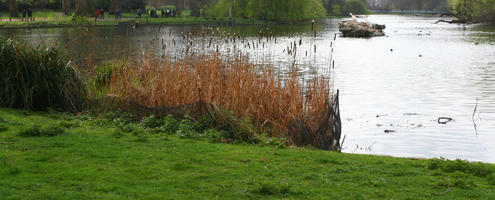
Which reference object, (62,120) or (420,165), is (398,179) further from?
(62,120)

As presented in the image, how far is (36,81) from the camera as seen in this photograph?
10.1 m

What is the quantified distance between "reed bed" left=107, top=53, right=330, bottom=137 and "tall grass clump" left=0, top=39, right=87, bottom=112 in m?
0.86

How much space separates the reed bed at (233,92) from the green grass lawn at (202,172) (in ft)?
5.97

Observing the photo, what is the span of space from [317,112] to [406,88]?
35.1 ft

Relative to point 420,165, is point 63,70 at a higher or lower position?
higher

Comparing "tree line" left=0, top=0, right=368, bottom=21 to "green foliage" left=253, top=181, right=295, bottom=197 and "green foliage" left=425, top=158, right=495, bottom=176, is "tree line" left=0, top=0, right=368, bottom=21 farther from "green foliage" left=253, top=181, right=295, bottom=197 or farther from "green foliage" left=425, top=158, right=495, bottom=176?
"green foliage" left=253, top=181, right=295, bottom=197

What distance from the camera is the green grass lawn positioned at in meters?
5.26

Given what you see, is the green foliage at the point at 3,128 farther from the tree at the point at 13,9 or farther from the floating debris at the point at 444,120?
the tree at the point at 13,9

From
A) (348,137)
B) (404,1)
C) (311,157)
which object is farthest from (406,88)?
(404,1)

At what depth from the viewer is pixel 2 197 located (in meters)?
4.89

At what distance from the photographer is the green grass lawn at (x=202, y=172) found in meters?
5.26

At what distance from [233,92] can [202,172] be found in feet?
Answer: 12.4

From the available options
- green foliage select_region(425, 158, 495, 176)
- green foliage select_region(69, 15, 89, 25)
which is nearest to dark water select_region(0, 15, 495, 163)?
green foliage select_region(425, 158, 495, 176)

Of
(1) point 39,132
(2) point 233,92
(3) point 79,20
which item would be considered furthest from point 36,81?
(3) point 79,20
